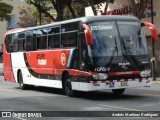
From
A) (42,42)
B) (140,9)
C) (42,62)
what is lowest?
(42,62)

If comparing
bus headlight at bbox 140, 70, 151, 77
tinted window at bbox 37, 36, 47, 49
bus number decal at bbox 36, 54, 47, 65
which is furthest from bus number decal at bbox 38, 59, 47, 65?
bus headlight at bbox 140, 70, 151, 77

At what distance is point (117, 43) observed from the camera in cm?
1603

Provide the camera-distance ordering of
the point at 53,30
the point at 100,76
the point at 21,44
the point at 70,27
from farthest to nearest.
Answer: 1. the point at 21,44
2. the point at 53,30
3. the point at 70,27
4. the point at 100,76

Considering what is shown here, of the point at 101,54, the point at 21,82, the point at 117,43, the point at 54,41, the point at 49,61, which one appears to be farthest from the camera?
the point at 21,82

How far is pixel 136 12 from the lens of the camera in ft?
97.6

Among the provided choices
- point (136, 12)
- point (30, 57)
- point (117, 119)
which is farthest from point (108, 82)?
point (136, 12)

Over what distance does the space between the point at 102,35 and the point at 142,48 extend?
166cm

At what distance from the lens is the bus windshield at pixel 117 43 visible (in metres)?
15.8

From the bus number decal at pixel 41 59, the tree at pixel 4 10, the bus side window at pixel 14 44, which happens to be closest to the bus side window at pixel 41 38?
the bus number decal at pixel 41 59

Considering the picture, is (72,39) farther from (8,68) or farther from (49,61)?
(8,68)

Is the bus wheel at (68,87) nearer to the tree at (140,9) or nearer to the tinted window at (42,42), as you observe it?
the tinted window at (42,42)

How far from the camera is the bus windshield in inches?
621

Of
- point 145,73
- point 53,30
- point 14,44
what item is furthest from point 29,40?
point 145,73

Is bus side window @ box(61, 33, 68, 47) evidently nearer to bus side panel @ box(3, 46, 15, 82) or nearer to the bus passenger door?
the bus passenger door
